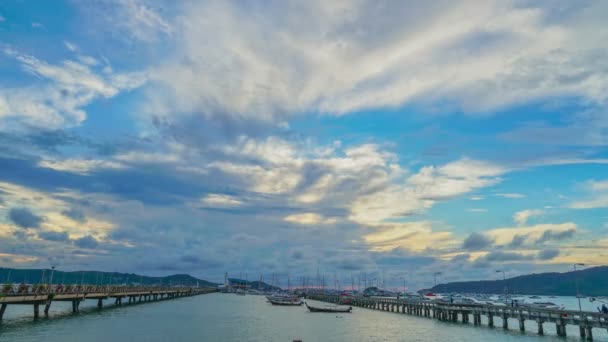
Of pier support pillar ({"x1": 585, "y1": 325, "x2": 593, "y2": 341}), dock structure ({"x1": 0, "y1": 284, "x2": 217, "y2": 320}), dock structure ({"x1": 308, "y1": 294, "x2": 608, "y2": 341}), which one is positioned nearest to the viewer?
pier support pillar ({"x1": 585, "y1": 325, "x2": 593, "y2": 341})

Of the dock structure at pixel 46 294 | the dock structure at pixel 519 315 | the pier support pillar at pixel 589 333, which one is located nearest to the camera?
the pier support pillar at pixel 589 333

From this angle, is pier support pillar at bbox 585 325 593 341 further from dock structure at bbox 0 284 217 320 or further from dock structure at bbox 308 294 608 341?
dock structure at bbox 0 284 217 320

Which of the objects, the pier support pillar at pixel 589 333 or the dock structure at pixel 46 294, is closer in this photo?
the pier support pillar at pixel 589 333

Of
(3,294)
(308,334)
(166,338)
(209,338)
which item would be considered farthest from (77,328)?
(308,334)

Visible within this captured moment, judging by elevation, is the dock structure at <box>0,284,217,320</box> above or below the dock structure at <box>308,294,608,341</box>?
above

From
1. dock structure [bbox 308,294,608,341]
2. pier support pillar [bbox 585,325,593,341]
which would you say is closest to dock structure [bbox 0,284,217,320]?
dock structure [bbox 308,294,608,341]

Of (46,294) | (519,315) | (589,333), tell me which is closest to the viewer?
(589,333)

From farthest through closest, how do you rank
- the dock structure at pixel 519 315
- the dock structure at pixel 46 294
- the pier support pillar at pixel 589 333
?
the dock structure at pixel 46 294
the dock structure at pixel 519 315
the pier support pillar at pixel 589 333

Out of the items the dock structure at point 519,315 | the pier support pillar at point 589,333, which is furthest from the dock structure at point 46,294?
the pier support pillar at point 589,333

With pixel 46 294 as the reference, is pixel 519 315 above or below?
below

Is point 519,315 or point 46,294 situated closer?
point 519,315

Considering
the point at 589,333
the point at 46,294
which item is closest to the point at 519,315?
the point at 589,333

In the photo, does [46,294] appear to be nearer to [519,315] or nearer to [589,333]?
[519,315]

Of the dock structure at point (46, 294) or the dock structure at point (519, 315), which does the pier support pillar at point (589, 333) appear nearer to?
the dock structure at point (519, 315)
